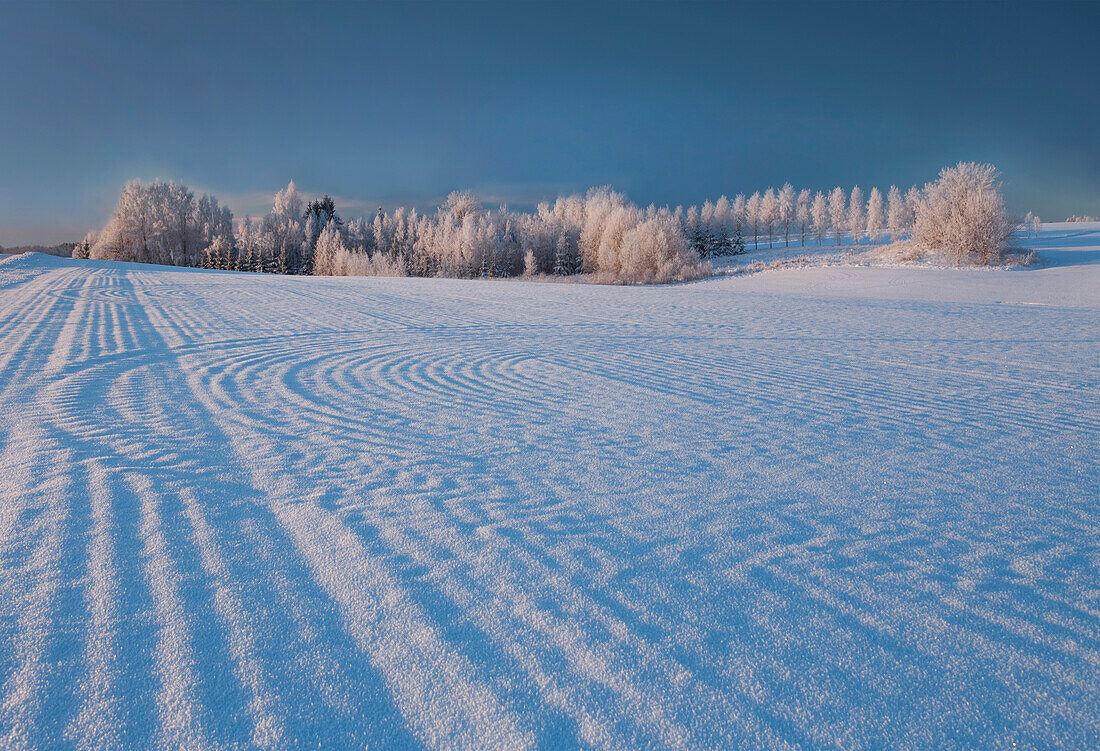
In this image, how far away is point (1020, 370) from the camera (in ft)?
18.0

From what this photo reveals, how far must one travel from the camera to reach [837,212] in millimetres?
71000

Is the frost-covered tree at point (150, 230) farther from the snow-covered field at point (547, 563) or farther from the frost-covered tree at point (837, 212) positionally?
the frost-covered tree at point (837, 212)

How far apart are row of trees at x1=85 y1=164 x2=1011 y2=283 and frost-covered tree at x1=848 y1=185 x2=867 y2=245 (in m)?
0.27

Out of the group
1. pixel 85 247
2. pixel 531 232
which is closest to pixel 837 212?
pixel 531 232

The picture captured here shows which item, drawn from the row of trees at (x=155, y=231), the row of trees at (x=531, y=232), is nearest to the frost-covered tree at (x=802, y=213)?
the row of trees at (x=531, y=232)

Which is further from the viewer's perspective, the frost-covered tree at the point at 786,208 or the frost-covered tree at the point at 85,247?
the frost-covered tree at the point at 786,208

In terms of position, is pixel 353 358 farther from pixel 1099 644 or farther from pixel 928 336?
pixel 928 336

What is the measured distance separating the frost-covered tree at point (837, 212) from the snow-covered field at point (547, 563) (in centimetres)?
7697

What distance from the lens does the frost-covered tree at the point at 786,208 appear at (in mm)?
76425

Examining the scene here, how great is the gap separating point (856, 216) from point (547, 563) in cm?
8252

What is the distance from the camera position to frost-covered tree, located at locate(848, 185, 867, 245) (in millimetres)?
69688

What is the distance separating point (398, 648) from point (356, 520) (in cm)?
86

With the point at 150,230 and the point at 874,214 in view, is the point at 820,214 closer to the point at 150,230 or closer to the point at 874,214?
the point at 874,214

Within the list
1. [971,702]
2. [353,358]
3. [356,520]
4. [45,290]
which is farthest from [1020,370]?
[45,290]
